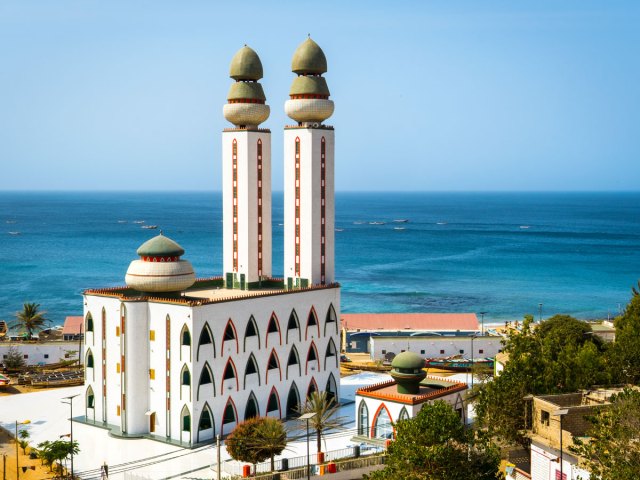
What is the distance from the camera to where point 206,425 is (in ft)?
162

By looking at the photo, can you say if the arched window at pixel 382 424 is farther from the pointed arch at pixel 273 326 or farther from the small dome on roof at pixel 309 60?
the small dome on roof at pixel 309 60

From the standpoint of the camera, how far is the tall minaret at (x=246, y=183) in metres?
57.2

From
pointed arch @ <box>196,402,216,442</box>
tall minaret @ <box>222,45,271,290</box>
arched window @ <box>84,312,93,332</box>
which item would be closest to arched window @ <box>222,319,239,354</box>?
pointed arch @ <box>196,402,216,442</box>

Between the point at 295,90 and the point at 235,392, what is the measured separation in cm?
1972

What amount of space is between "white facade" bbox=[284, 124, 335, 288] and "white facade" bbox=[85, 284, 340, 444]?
3.10m

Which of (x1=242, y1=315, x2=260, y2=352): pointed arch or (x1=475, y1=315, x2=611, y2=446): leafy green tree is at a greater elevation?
(x1=242, y1=315, x2=260, y2=352): pointed arch

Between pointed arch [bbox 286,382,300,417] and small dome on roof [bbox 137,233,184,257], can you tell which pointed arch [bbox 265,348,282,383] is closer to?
pointed arch [bbox 286,382,300,417]

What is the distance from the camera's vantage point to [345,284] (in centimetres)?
14162

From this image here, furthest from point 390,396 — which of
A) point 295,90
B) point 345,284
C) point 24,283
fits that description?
point 24,283

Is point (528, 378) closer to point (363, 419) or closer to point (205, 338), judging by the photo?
point (363, 419)

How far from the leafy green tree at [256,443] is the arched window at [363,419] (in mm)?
6584

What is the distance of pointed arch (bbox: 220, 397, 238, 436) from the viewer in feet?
165

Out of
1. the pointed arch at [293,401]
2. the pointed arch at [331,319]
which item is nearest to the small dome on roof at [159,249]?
the pointed arch at [331,319]

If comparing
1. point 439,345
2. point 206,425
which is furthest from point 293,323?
point 439,345
